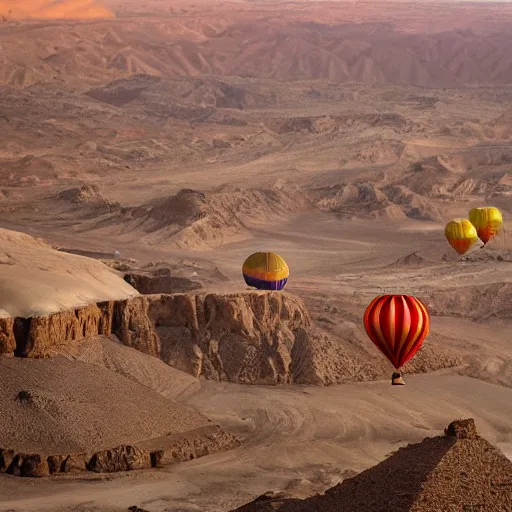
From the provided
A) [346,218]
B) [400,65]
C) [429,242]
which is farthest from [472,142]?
[400,65]

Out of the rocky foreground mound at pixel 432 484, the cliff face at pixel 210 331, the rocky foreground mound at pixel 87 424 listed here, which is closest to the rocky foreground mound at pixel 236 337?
the cliff face at pixel 210 331

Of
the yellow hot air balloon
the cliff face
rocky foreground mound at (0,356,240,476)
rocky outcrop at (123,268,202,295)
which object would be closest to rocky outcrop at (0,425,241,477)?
rocky foreground mound at (0,356,240,476)

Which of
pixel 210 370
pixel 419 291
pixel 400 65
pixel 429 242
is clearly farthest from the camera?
pixel 400 65

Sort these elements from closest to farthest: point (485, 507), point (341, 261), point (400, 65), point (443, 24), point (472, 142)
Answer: point (485, 507)
point (341, 261)
point (472, 142)
point (400, 65)
point (443, 24)

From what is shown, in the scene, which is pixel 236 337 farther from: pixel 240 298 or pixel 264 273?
pixel 264 273

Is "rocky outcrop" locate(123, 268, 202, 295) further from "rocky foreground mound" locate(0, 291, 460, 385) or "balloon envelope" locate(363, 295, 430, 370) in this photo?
"balloon envelope" locate(363, 295, 430, 370)

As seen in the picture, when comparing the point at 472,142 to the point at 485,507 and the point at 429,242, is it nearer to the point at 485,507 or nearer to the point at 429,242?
the point at 429,242
